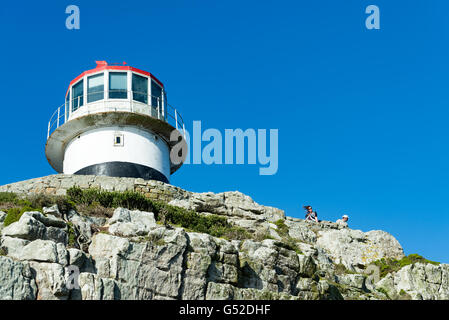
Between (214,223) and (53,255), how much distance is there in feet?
27.3

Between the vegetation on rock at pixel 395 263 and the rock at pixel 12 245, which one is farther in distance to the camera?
the vegetation on rock at pixel 395 263

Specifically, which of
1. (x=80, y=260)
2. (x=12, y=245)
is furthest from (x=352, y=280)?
(x=12, y=245)

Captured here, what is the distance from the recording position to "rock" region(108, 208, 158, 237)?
57.7ft

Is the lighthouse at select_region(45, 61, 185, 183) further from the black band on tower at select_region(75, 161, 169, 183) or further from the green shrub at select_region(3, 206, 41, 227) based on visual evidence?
the green shrub at select_region(3, 206, 41, 227)

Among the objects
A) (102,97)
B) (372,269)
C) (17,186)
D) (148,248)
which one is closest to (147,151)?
(102,97)

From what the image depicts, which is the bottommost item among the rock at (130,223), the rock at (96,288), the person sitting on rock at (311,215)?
the rock at (96,288)

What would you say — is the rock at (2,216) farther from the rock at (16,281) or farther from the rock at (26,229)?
the rock at (16,281)

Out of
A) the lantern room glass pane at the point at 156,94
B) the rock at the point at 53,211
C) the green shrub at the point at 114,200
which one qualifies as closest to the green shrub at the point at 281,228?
the green shrub at the point at 114,200

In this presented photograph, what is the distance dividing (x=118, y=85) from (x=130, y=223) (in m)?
12.7

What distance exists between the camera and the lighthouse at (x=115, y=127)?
28.1m

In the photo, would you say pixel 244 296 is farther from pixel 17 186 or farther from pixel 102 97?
pixel 102 97

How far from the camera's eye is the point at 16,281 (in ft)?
47.6

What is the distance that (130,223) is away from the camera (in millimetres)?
17922
